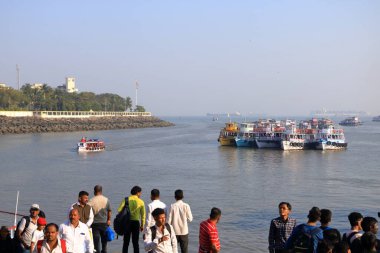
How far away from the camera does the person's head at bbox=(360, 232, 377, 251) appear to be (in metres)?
6.68

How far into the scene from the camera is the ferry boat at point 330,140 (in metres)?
65.1

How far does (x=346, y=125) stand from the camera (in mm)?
191625

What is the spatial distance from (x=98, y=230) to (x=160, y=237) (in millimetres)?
3379

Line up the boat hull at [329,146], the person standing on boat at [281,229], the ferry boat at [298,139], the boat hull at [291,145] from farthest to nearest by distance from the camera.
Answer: the boat hull at [329,146] < the ferry boat at [298,139] < the boat hull at [291,145] < the person standing on boat at [281,229]

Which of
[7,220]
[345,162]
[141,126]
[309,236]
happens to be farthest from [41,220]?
[141,126]

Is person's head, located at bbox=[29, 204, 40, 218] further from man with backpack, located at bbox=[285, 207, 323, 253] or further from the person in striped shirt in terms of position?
man with backpack, located at bbox=[285, 207, 323, 253]

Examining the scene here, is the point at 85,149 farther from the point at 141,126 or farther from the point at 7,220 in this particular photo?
the point at 141,126

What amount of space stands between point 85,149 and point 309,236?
5381cm

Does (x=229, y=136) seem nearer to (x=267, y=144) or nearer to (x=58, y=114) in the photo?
(x=267, y=144)

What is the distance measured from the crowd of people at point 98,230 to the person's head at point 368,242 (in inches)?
84.4

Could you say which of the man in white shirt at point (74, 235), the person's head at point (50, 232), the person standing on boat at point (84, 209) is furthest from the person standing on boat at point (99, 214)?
the person's head at point (50, 232)

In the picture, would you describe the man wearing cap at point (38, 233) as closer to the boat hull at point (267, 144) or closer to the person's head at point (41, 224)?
the person's head at point (41, 224)

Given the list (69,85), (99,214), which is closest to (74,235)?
(99,214)

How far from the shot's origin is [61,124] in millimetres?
111000
